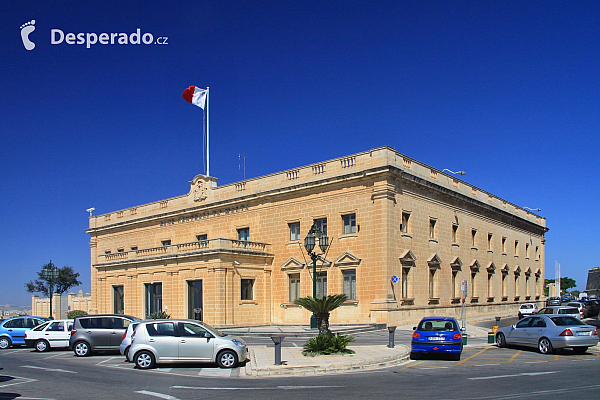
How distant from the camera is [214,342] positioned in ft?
54.3

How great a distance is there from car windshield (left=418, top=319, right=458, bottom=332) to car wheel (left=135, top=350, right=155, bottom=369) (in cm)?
882

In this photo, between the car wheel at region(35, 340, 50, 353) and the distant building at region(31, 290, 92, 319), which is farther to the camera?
the distant building at region(31, 290, 92, 319)

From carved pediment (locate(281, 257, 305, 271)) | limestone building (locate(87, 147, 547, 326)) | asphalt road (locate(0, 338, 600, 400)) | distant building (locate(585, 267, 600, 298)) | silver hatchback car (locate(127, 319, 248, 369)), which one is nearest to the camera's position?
asphalt road (locate(0, 338, 600, 400))

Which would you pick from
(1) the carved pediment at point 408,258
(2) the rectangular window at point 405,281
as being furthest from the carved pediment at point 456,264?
(2) the rectangular window at point 405,281

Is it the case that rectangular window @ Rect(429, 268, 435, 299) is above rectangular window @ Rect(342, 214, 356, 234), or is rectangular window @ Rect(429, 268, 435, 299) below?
below

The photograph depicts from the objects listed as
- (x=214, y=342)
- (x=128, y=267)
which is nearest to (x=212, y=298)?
(x=128, y=267)

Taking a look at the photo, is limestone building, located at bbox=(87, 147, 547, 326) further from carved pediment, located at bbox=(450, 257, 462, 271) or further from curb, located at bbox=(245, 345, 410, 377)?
curb, located at bbox=(245, 345, 410, 377)

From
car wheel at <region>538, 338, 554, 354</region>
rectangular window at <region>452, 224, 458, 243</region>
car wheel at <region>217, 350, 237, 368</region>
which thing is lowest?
car wheel at <region>538, 338, 554, 354</region>

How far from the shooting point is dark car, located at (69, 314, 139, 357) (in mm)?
20609

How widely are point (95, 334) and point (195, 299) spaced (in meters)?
15.4

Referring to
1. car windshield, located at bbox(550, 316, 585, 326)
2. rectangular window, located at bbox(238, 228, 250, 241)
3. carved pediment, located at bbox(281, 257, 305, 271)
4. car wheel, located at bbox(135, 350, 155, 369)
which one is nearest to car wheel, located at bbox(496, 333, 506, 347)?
car windshield, located at bbox(550, 316, 585, 326)

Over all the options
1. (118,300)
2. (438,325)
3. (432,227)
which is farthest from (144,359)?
(118,300)

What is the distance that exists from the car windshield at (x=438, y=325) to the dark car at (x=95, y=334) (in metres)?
11.0

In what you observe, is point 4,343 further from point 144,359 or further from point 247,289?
point 247,289
